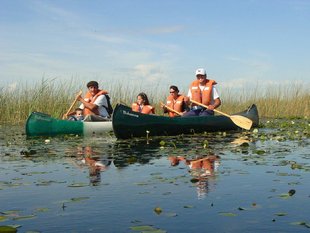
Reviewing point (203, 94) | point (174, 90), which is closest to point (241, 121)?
point (203, 94)

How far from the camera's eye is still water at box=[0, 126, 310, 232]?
358 cm

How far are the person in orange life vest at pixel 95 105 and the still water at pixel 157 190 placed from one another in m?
3.66

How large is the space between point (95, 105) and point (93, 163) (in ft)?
18.2

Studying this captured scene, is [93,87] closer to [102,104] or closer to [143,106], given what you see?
[102,104]

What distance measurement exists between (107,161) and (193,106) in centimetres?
636

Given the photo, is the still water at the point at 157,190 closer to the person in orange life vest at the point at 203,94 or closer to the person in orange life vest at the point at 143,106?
the person in orange life vest at the point at 143,106

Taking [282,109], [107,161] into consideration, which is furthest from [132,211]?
[282,109]

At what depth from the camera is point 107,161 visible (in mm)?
6840

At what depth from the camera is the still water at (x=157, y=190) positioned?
358cm

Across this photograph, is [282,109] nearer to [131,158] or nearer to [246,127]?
[246,127]

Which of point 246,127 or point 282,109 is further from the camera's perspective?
point 282,109

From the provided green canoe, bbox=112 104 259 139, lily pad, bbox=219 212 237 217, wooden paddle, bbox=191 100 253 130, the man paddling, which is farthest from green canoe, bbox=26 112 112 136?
lily pad, bbox=219 212 237 217

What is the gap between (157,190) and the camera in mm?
4715

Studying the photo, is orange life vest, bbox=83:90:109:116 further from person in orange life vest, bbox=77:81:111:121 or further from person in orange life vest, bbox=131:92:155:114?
person in orange life vest, bbox=131:92:155:114
